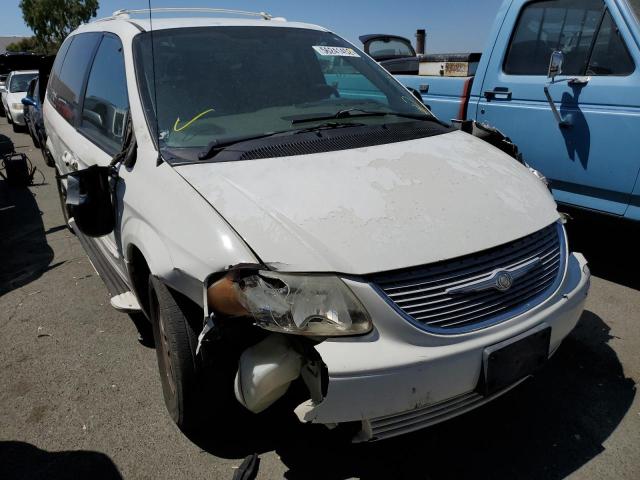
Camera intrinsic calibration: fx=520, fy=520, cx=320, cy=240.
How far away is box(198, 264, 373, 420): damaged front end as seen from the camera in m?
1.79

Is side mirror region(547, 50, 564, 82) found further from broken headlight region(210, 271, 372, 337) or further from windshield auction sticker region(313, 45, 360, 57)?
broken headlight region(210, 271, 372, 337)

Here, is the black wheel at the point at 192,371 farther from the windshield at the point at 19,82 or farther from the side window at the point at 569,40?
the windshield at the point at 19,82

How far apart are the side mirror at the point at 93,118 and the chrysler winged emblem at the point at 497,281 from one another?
2.32 meters

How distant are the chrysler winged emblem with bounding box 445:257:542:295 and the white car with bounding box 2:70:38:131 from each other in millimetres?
14206

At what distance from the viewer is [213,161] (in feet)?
7.51

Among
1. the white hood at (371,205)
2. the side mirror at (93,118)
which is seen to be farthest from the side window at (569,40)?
the side mirror at (93,118)

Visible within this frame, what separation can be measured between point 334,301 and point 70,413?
5.46 feet

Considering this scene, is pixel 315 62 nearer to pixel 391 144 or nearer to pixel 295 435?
pixel 391 144

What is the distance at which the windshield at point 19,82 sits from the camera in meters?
13.9

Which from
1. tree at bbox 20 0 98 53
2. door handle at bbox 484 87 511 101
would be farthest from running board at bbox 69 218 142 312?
tree at bbox 20 0 98 53

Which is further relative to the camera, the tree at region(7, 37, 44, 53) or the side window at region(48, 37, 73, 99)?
the tree at region(7, 37, 44, 53)

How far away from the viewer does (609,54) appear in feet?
12.1

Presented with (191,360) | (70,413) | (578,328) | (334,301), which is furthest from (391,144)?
(70,413)

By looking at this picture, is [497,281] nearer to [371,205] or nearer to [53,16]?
[371,205]
